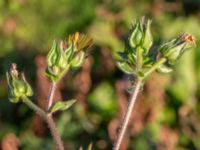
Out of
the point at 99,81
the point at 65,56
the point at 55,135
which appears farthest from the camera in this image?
the point at 99,81

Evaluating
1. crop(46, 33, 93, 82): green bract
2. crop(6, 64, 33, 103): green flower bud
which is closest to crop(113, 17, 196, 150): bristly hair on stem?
crop(46, 33, 93, 82): green bract

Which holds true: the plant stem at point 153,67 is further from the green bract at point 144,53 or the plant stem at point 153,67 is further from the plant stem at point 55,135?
the plant stem at point 55,135

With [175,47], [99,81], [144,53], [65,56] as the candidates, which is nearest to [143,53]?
[144,53]

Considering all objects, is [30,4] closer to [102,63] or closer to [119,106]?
[102,63]

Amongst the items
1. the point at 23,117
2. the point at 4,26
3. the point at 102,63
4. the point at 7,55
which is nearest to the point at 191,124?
the point at 102,63

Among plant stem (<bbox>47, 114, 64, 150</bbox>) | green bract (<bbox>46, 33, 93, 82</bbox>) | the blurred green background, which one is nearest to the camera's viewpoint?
plant stem (<bbox>47, 114, 64, 150</bbox>)

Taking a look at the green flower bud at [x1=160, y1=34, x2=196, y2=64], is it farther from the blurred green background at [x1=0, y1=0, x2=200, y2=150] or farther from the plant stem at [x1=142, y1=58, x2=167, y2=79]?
the blurred green background at [x1=0, y1=0, x2=200, y2=150]

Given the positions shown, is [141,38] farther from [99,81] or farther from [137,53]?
[99,81]
